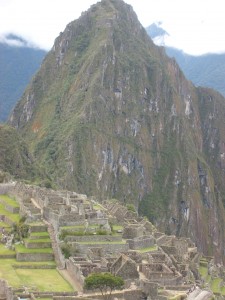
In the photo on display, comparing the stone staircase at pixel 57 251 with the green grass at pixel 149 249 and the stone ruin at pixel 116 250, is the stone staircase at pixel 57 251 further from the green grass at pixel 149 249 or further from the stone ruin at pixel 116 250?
the green grass at pixel 149 249

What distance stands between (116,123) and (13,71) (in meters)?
36.6

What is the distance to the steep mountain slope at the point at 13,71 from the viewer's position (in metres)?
180

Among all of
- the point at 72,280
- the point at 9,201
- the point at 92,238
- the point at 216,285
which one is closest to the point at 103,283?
the point at 72,280

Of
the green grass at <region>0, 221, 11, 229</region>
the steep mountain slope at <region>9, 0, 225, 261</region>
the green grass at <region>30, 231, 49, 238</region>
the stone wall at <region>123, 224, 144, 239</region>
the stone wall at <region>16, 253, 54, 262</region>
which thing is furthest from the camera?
the steep mountain slope at <region>9, 0, 225, 261</region>

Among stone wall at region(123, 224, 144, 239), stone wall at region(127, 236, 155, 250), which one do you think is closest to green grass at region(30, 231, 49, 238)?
stone wall at region(127, 236, 155, 250)

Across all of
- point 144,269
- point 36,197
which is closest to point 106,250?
point 144,269

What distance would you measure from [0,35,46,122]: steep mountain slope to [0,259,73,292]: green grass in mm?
140633

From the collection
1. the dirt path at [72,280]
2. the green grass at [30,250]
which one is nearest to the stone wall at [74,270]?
the dirt path at [72,280]

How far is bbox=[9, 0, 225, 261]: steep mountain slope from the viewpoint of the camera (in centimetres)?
15550

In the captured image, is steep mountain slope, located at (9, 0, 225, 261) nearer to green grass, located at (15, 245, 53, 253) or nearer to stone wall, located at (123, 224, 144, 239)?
stone wall, located at (123, 224, 144, 239)

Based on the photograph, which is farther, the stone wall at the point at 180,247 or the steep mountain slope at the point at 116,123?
the steep mountain slope at the point at 116,123

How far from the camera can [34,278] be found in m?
36.4

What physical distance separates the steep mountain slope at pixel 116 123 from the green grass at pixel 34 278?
332 feet

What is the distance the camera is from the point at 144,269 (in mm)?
38406
